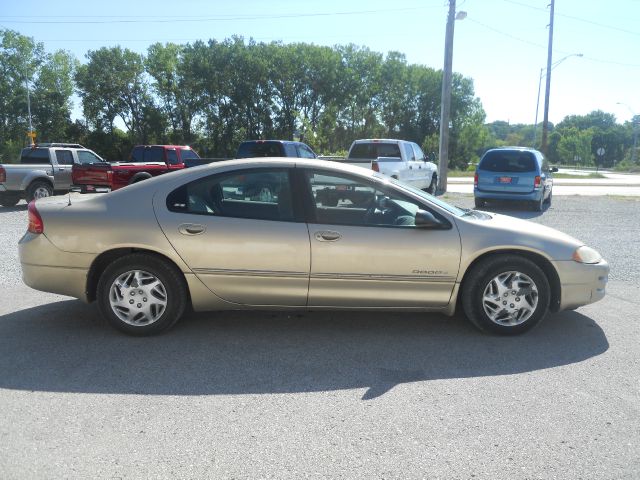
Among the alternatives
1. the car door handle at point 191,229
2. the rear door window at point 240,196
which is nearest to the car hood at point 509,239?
the rear door window at point 240,196

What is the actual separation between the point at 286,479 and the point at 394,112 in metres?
73.1

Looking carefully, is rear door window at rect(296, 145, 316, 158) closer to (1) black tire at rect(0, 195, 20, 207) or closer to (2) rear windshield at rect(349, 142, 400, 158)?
(2) rear windshield at rect(349, 142, 400, 158)

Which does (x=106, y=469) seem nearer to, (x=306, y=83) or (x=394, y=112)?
(x=306, y=83)

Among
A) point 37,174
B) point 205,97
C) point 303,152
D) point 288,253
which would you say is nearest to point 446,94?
point 303,152

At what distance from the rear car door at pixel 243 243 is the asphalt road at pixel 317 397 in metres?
0.46

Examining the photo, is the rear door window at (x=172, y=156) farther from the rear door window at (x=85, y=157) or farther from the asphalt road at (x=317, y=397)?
the asphalt road at (x=317, y=397)

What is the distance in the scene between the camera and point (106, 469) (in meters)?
2.74

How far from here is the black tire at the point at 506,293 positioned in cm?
461

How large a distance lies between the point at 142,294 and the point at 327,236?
1623 mm

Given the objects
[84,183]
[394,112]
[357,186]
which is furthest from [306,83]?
[357,186]

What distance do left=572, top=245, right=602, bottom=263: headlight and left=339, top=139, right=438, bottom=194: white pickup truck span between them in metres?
9.22

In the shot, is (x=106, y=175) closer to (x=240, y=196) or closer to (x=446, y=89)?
(x=240, y=196)

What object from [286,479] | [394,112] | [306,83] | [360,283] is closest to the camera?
[286,479]

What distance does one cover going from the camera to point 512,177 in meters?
14.8
